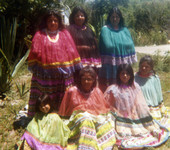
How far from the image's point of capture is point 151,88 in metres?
3.88

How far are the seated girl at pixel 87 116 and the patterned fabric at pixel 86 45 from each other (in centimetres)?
62

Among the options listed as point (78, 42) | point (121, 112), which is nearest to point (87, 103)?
point (121, 112)

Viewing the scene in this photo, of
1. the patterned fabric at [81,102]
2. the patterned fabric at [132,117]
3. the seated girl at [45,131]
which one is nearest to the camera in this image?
the seated girl at [45,131]

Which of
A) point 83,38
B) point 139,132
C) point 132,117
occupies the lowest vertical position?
point 139,132

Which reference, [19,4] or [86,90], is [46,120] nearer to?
[86,90]

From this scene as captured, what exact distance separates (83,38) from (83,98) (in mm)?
1165

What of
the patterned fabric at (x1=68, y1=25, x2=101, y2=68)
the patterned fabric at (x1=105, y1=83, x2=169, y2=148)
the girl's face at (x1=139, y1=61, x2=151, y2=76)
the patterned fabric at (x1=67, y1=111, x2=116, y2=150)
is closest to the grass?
the patterned fabric at (x1=105, y1=83, x2=169, y2=148)

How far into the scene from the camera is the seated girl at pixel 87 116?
9.33 ft

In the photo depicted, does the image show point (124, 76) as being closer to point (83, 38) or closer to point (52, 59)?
point (83, 38)

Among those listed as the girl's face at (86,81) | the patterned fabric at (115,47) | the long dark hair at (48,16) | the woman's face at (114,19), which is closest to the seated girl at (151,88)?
the patterned fabric at (115,47)

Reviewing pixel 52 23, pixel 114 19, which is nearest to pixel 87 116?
pixel 52 23

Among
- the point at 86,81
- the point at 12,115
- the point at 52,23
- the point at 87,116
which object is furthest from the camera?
the point at 12,115

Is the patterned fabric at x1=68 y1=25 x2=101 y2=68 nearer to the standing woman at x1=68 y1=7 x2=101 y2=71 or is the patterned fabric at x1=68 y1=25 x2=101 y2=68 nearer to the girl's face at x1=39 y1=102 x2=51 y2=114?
the standing woman at x1=68 y1=7 x2=101 y2=71

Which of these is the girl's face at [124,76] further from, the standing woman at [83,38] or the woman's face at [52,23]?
the woman's face at [52,23]
